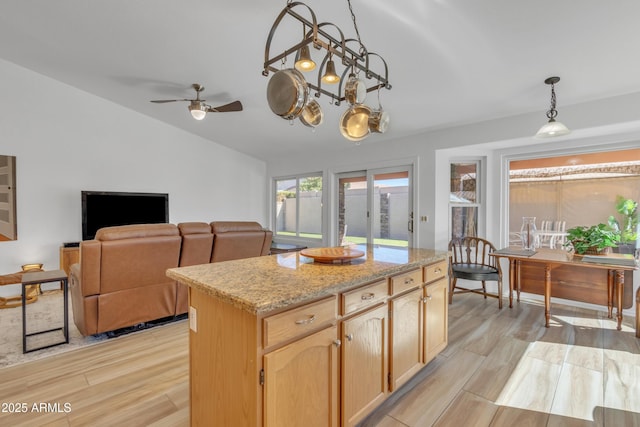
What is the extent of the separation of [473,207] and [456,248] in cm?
67

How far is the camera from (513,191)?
13.9 ft

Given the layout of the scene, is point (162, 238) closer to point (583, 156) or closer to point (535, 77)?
point (535, 77)

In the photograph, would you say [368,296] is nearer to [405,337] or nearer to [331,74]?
[405,337]

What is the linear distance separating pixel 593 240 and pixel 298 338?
3545 mm

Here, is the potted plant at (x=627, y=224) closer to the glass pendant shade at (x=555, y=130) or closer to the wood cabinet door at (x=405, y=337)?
the glass pendant shade at (x=555, y=130)

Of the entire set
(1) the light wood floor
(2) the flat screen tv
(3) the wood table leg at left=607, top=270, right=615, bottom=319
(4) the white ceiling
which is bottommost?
(1) the light wood floor

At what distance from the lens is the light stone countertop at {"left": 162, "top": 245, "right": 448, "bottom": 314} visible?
1.19 m

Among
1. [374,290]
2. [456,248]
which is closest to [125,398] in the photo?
[374,290]

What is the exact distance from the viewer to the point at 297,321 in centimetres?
128

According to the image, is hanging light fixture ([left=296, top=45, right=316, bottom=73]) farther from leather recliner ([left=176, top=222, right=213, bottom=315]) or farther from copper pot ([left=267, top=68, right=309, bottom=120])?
leather recliner ([left=176, top=222, right=213, bottom=315])

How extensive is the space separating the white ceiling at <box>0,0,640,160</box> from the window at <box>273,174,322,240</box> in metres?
1.87

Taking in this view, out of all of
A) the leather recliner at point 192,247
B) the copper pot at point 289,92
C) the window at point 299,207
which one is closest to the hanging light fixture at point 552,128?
the copper pot at point 289,92

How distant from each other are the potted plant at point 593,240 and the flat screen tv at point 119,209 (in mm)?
6129

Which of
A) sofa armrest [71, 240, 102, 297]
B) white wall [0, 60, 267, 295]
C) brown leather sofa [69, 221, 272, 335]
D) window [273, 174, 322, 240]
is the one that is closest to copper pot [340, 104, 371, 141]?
brown leather sofa [69, 221, 272, 335]
